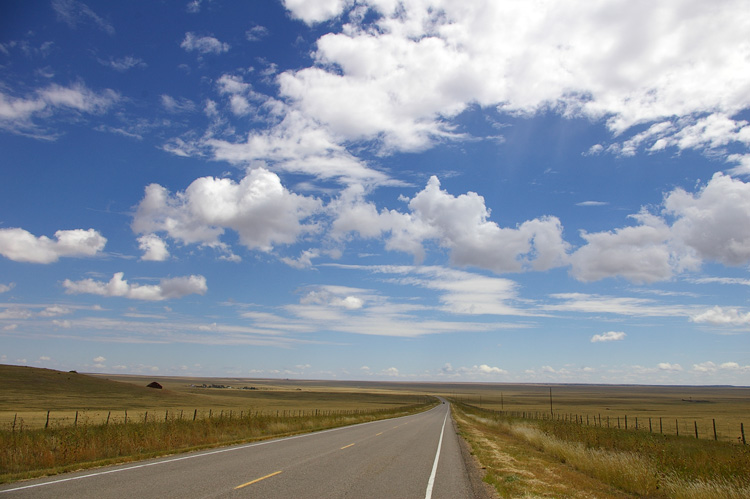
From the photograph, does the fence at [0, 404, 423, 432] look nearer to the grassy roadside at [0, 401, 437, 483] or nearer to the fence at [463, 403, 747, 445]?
the grassy roadside at [0, 401, 437, 483]

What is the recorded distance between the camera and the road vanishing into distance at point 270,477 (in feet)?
31.1

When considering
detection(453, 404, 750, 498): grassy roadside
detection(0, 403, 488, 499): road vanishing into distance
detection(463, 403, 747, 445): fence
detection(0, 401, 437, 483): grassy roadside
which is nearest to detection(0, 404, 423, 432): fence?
detection(0, 401, 437, 483): grassy roadside

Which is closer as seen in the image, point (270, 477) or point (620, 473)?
point (270, 477)

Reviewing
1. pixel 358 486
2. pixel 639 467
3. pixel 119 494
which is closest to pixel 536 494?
pixel 358 486

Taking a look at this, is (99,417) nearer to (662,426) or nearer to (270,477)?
(270,477)

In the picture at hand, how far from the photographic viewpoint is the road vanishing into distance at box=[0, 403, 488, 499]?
9.48 metres

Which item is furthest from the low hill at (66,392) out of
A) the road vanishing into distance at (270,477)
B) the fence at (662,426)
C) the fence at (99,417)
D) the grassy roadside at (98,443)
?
the road vanishing into distance at (270,477)

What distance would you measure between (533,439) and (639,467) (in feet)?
40.0

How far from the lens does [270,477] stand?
1133cm

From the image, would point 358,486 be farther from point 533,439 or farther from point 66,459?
point 533,439

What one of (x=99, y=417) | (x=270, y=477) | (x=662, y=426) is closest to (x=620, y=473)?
(x=270, y=477)

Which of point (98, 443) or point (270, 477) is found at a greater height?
point (270, 477)

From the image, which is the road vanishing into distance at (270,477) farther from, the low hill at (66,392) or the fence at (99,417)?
the low hill at (66,392)

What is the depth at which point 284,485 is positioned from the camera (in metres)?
10.4
